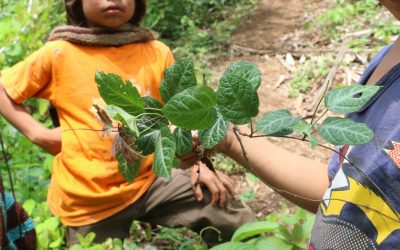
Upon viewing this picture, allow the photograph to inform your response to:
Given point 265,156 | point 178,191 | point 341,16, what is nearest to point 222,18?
point 341,16

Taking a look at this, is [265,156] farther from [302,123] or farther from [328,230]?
[302,123]

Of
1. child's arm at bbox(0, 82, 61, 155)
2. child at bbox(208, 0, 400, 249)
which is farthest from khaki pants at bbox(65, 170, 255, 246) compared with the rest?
child at bbox(208, 0, 400, 249)

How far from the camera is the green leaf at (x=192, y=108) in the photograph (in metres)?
0.56

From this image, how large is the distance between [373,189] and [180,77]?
0.36 meters

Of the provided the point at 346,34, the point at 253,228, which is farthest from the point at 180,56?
the point at 253,228

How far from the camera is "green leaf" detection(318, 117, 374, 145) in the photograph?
1.72ft

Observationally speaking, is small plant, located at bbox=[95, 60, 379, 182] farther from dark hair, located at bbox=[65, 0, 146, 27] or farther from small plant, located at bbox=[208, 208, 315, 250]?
dark hair, located at bbox=[65, 0, 146, 27]

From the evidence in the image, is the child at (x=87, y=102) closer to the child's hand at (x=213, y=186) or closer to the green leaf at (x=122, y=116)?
the child's hand at (x=213, y=186)

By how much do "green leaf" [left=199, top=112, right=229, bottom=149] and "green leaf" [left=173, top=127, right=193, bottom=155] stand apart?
0.04 meters

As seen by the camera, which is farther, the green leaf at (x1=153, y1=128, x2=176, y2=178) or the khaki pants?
the khaki pants

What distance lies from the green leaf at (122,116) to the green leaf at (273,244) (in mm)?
994

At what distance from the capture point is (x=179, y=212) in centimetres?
200

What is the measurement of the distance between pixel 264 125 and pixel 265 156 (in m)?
0.51

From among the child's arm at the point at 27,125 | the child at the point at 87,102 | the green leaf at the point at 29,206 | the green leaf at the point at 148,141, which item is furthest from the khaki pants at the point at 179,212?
the green leaf at the point at 148,141
